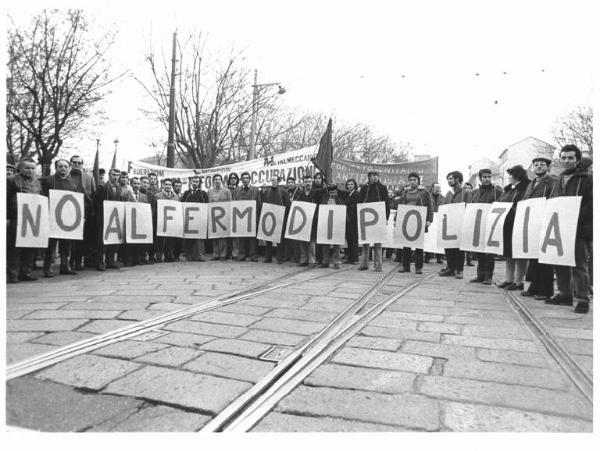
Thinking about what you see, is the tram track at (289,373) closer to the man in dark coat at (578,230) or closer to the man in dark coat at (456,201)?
the man in dark coat at (578,230)

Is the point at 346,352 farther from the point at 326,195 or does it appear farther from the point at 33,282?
the point at 326,195

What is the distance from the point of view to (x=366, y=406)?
83.2 inches

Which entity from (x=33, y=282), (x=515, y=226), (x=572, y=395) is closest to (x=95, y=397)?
(x=572, y=395)

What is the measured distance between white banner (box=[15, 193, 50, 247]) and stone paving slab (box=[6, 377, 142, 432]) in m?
3.98

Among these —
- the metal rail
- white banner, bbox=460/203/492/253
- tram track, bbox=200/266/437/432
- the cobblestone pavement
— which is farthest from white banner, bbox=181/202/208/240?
the metal rail

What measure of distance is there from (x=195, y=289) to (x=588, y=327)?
12.8ft

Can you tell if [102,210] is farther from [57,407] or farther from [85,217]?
[57,407]

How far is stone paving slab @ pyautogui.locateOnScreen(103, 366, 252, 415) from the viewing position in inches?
84.0

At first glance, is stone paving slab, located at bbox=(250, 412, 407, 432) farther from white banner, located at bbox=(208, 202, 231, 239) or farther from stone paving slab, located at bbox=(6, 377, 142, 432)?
white banner, located at bbox=(208, 202, 231, 239)

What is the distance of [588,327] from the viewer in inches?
146

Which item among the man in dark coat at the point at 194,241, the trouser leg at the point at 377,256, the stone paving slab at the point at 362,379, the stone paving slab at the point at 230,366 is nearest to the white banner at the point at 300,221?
the trouser leg at the point at 377,256

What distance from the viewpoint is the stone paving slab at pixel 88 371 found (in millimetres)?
2355

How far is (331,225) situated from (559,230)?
13.2 feet

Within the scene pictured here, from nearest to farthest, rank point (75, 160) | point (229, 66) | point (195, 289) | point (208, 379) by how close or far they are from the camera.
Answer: point (208, 379) → point (195, 289) → point (75, 160) → point (229, 66)
